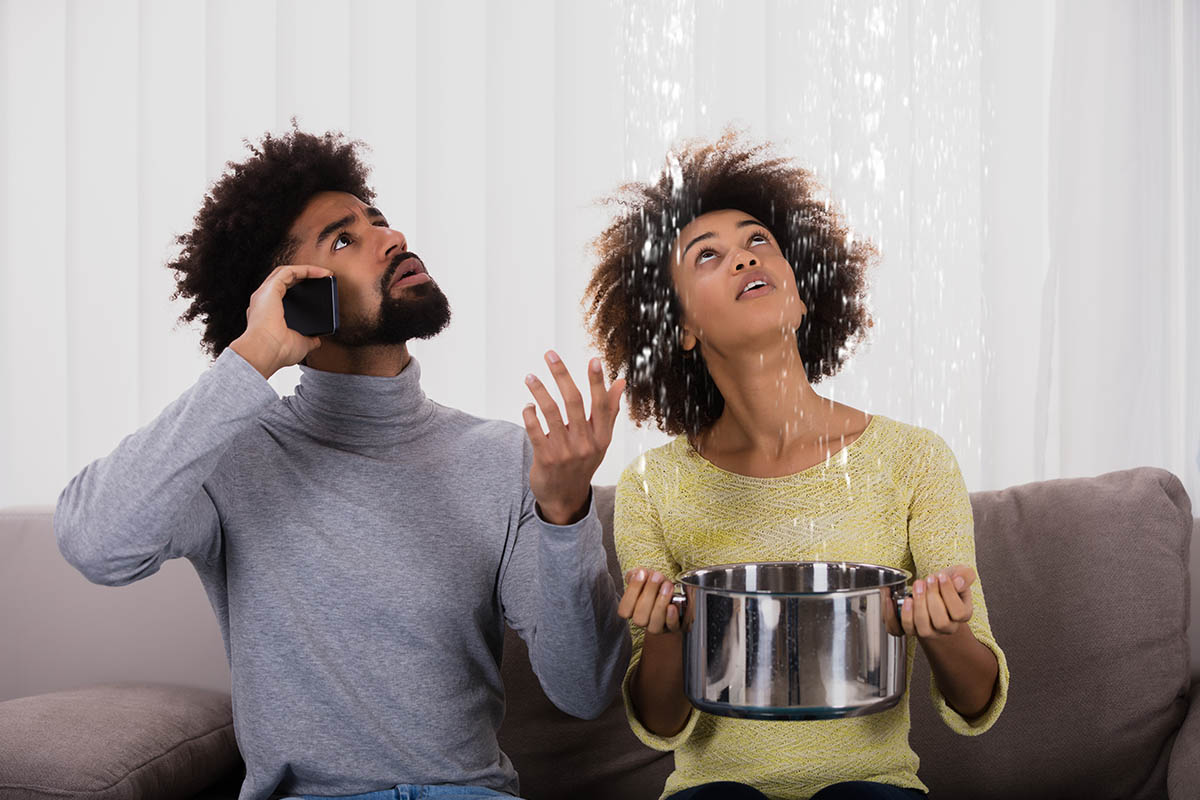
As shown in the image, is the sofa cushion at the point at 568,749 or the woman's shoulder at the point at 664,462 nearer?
the woman's shoulder at the point at 664,462

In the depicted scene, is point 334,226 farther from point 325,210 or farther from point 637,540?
point 637,540

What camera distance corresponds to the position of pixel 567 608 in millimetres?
1195

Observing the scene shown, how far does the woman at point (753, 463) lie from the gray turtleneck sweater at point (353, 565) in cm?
12

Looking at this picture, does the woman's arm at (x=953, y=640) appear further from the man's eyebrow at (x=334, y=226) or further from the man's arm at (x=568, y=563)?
the man's eyebrow at (x=334, y=226)

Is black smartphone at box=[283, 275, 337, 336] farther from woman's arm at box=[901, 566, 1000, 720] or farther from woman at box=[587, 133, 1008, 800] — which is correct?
woman's arm at box=[901, 566, 1000, 720]

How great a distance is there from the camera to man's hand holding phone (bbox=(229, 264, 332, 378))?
4.00 feet

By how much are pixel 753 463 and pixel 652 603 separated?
→ 0.34m

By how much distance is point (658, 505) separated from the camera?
1340 millimetres

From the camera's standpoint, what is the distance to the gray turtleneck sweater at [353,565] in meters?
1.18

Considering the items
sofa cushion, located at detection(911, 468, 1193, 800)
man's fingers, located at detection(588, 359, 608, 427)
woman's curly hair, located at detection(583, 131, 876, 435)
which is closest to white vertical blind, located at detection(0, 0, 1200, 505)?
woman's curly hair, located at detection(583, 131, 876, 435)

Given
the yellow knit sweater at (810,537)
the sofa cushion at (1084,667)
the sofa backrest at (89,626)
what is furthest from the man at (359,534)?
the sofa cushion at (1084,667)

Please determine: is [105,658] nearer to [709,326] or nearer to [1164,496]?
[709,326]

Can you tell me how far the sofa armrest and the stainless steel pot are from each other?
579 millimetres

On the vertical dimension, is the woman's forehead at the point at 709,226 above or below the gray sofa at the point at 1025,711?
above
